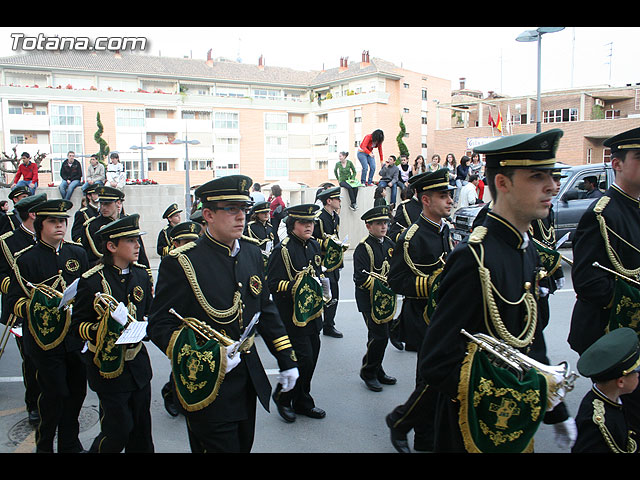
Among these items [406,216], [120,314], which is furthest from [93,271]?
[406,216]

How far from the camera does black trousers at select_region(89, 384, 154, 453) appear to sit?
12.6 ft

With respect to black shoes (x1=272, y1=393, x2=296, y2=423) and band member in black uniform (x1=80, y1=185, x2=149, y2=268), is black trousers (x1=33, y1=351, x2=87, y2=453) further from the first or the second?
band member in black uniform (x1=80, y1=185, x2=149, y2=268)

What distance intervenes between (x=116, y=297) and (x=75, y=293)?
37cm

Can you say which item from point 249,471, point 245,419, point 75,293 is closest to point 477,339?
point 249,471

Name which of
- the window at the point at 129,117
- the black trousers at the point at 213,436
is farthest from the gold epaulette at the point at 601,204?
the window at the point at 129,117

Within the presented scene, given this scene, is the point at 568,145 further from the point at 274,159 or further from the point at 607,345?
the point at 607,345

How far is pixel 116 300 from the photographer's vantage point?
13.9 ft

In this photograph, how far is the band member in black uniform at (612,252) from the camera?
3.72 m

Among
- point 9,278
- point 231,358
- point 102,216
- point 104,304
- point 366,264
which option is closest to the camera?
point 231,358

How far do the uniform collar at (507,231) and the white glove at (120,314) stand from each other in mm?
2696

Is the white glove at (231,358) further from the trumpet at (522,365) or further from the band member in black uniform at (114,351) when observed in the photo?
the trumpet at (522,365)

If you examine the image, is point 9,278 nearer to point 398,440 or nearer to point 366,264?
point 366,264

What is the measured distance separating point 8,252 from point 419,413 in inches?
175

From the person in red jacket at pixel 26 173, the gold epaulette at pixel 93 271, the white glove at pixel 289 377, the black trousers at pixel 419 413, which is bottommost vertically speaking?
the black trousers at pixel 419 413
